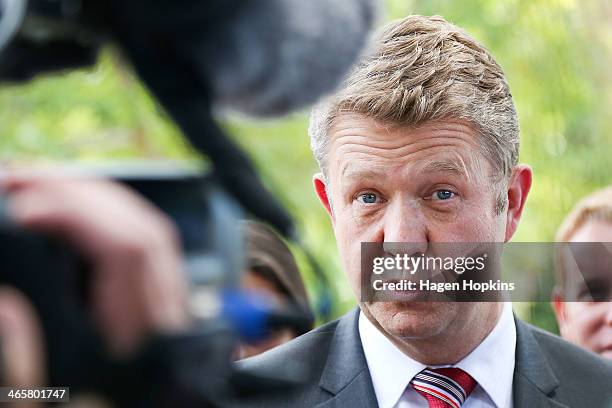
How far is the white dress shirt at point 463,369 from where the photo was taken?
181cm

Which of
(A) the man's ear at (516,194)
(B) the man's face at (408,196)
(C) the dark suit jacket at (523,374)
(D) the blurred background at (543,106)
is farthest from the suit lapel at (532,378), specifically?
(D) the blurred background at (543,106)

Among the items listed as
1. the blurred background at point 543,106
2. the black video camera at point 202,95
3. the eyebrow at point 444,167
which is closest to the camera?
the black video camera at point 202,95

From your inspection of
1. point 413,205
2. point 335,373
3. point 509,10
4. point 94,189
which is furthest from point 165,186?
point 509,10

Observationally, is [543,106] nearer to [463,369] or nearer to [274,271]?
[463,369]

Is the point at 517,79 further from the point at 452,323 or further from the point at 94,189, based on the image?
the point at 94,189

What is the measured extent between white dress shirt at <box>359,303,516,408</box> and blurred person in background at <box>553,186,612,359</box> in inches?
15.7

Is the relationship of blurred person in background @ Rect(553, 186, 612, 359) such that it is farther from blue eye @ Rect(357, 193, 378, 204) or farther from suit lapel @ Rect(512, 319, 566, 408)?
blue eye @ Rect(357, 193, 378, 204)

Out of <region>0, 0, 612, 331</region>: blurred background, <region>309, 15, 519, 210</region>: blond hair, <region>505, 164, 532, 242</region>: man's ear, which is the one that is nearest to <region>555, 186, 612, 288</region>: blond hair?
<region>505, 164, 532, 242</region>: man's ear

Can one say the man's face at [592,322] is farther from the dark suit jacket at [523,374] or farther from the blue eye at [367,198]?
the blue eye at [367,198]

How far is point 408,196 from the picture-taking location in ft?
5.75

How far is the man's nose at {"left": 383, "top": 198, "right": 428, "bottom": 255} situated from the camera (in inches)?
66.4

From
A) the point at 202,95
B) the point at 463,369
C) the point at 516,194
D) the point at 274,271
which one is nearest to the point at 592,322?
the point at 516,194

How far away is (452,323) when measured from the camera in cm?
183

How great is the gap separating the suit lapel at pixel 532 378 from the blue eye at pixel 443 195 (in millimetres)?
359
